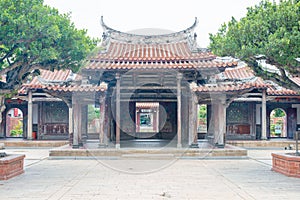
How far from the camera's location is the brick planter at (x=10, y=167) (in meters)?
8.00

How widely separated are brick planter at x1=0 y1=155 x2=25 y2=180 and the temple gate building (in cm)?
389

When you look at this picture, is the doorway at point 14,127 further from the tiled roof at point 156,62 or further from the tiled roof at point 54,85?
the tiled roof at point 156,62

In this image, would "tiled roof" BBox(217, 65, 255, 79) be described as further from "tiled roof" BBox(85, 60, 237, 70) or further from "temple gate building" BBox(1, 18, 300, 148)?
"tiled roof" BBox(85, 60, 237, 70)

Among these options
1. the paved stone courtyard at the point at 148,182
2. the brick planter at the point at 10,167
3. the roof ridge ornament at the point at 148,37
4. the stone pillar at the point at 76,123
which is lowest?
the paved stone courtyard at the point at 148,182

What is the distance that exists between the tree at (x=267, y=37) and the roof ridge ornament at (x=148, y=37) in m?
7.25

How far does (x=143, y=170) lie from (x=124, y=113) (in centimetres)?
802

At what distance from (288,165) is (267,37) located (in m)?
3.16

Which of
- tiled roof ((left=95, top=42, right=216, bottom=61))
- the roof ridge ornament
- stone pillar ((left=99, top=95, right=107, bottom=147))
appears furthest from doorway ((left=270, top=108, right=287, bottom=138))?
stone pillar ((left=99, top=95, right=107, bottom=147))

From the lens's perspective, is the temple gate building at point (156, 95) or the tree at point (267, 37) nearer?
the tree at point (267, 37)

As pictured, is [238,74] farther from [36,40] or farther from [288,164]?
[36,40]

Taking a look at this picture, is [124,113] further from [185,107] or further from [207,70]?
[207,70]

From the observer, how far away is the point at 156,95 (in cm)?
1638

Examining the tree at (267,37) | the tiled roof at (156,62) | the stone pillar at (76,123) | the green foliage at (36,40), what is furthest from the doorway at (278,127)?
the green foliage at (36,40)

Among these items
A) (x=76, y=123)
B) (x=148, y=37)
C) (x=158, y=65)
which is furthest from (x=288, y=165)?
(x=148, y=37)
